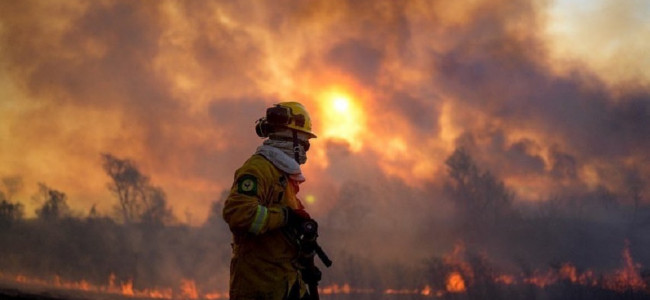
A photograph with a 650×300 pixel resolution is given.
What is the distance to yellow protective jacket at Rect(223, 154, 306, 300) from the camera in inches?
252

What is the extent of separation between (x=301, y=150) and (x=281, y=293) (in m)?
2.05

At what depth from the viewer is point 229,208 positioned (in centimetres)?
646

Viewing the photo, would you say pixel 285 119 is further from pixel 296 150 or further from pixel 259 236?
pixel 259 236

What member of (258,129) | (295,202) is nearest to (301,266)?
(295,202)

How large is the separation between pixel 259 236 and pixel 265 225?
0.45 metres

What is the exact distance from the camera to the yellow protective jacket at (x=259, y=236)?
252 inches

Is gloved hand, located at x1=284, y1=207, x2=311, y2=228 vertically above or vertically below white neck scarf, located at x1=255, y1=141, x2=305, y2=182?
below

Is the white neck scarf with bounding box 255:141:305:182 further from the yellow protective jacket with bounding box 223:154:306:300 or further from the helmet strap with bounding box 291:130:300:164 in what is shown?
the helmet strap with bounding box 291:130:300:164

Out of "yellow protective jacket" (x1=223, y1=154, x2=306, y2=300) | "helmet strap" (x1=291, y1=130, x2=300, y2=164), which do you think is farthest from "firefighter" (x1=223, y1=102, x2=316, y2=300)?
"helmet strap" (x1=291, y1=130, x2=300, y2=164)

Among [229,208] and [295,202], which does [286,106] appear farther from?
[229,208]

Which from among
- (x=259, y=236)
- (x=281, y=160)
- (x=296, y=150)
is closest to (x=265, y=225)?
(x=259, y=236)

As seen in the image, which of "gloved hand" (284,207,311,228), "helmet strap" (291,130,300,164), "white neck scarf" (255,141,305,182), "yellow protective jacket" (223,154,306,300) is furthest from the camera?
"helmet strap" (291,130,300,164)

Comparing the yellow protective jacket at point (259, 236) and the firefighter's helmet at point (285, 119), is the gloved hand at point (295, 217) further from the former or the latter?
the firefighter's helmet at point (285, 119)

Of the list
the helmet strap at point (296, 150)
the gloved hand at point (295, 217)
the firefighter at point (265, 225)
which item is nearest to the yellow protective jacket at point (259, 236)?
the firefighter at point (265, 225)
